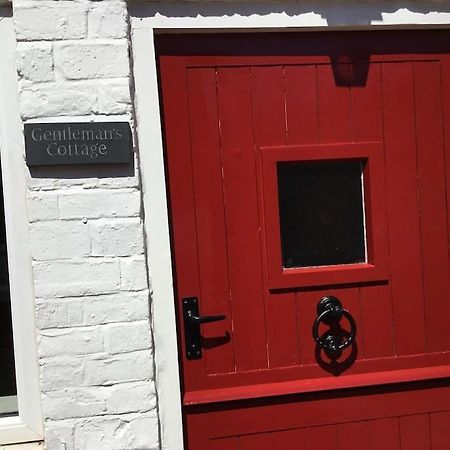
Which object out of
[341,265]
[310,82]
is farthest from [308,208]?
[310,82]

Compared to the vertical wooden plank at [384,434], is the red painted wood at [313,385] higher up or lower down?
higher up

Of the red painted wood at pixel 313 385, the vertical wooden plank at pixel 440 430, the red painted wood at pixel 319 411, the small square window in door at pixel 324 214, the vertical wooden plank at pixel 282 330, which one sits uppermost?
the small square window in door at pixel 324 214

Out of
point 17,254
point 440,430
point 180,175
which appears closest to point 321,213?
point 180,175

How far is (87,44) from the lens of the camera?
232 cm

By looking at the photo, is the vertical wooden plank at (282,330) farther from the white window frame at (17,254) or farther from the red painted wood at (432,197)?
the white window frame at (17,254)

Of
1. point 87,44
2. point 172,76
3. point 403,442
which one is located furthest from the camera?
point 403,442

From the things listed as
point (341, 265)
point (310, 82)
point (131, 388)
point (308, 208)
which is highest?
point (310, 82)

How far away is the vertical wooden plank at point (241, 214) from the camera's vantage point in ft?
8.30

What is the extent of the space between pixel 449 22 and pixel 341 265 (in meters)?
1.01

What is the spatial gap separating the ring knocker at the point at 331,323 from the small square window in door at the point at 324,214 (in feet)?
0.27

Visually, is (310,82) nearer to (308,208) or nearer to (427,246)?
(308,208)

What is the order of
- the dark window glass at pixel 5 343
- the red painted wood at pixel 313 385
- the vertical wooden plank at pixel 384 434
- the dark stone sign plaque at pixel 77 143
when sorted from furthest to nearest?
the vertical wooden plank at pixel 384 434
the red painted wood at pixel 313 385
the dark window glass at pixel 5 343
the dark stone sign plaque at pixel 77 143

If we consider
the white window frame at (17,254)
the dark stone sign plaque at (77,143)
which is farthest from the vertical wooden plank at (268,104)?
the white window frame at (17,254)

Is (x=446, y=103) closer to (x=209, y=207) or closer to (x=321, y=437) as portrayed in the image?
(x=209, y=207)
